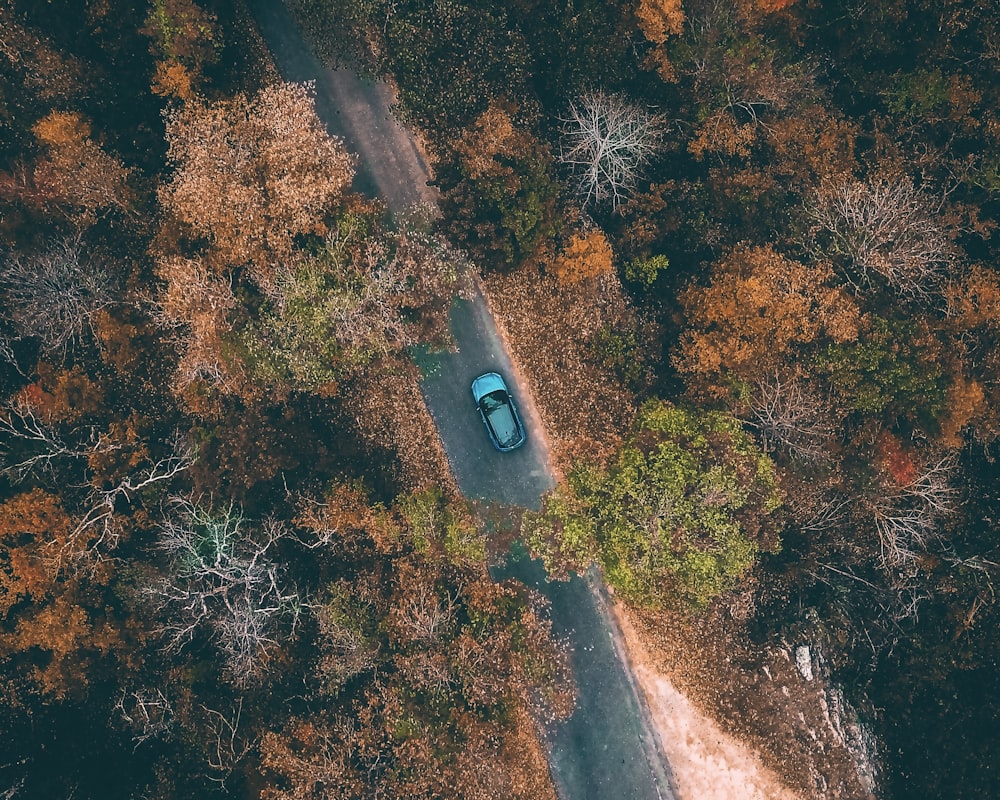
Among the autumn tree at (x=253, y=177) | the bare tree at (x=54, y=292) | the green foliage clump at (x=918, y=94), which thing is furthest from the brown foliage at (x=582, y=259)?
the bare tree at (x=54, y=292)

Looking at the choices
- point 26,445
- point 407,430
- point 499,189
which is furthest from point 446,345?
point 26,445

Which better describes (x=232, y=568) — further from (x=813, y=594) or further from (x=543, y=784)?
(x=813, y=594)

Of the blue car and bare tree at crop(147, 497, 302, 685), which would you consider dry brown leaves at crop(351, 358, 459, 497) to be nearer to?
the blue car

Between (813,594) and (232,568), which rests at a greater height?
(232,568)

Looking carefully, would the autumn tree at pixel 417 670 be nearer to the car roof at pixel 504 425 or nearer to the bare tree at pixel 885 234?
the car roof at pixel 504 425

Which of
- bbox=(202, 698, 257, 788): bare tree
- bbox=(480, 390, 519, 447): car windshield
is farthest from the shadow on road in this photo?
bbox=(202, 698, 257, 788): bare tree

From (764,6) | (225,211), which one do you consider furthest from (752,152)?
(225,211)
